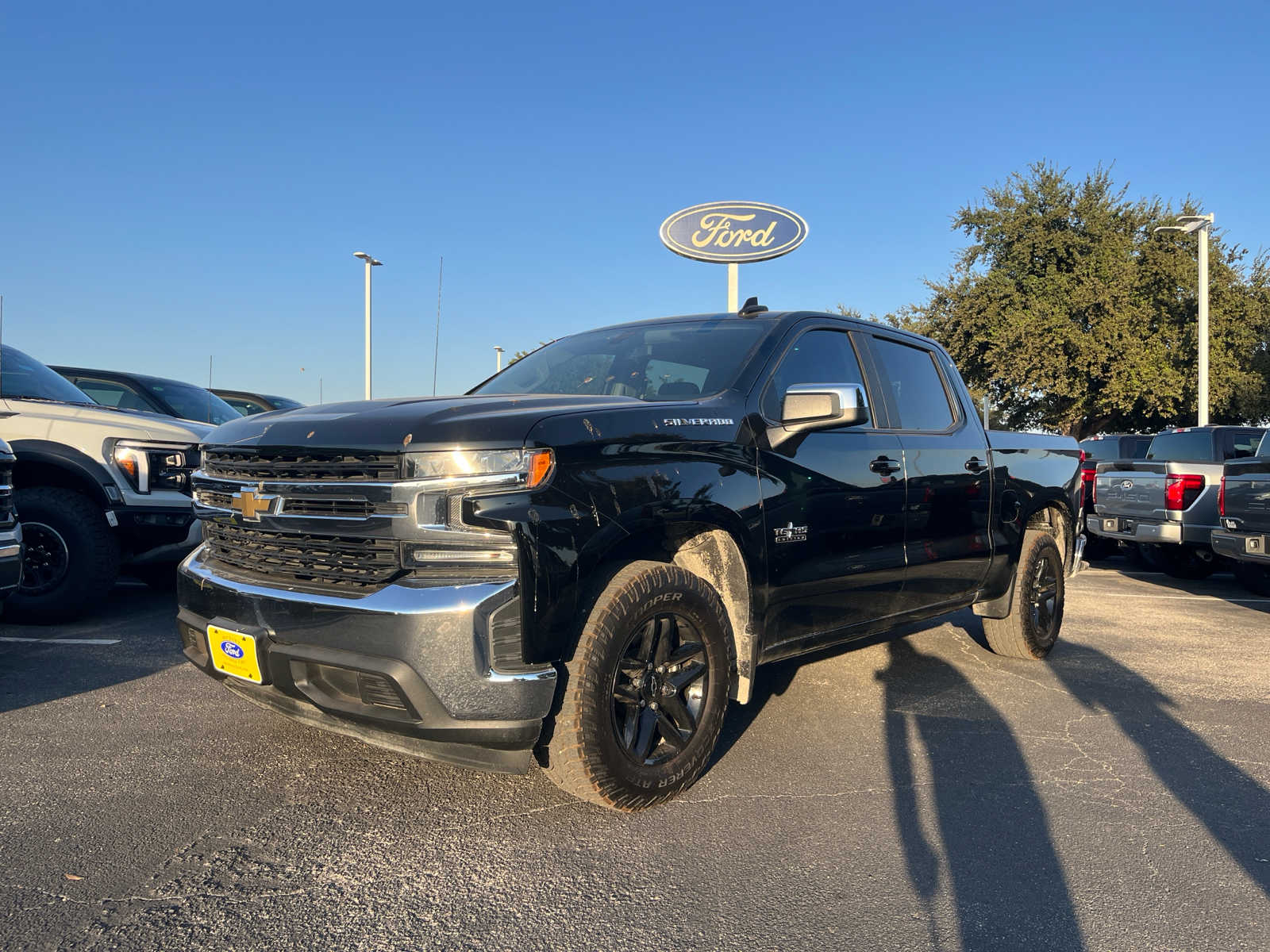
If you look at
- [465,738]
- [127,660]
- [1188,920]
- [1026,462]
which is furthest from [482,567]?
[1026,462]

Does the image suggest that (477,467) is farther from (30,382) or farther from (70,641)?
(30,382)

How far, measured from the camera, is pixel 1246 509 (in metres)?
7.73

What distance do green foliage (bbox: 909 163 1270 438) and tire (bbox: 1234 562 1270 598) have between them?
18899 millimetres

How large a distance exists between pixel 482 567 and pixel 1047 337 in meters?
27.0

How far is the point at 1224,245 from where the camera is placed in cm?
2766

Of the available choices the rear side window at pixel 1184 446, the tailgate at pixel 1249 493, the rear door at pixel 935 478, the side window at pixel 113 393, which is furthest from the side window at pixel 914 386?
the rear side window at pixel 1184 446

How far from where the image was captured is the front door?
12.6 feet

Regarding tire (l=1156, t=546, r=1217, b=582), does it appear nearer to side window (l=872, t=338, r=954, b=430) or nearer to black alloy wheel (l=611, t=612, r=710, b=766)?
side window (l=872, t=338, r=954, b=430)

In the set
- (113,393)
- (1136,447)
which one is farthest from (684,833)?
(1136,447)

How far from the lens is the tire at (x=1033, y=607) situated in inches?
224

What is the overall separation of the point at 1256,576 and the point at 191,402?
10.1 metres

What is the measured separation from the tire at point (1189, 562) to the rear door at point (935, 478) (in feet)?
21.1

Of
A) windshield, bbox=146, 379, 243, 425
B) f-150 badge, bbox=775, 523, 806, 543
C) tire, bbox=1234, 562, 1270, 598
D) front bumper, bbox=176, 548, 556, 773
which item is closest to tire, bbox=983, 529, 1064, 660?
f-150 badge, bbox=775, 523, 806, 543

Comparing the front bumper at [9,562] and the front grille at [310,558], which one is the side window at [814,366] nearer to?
the front grille at [310,558]
